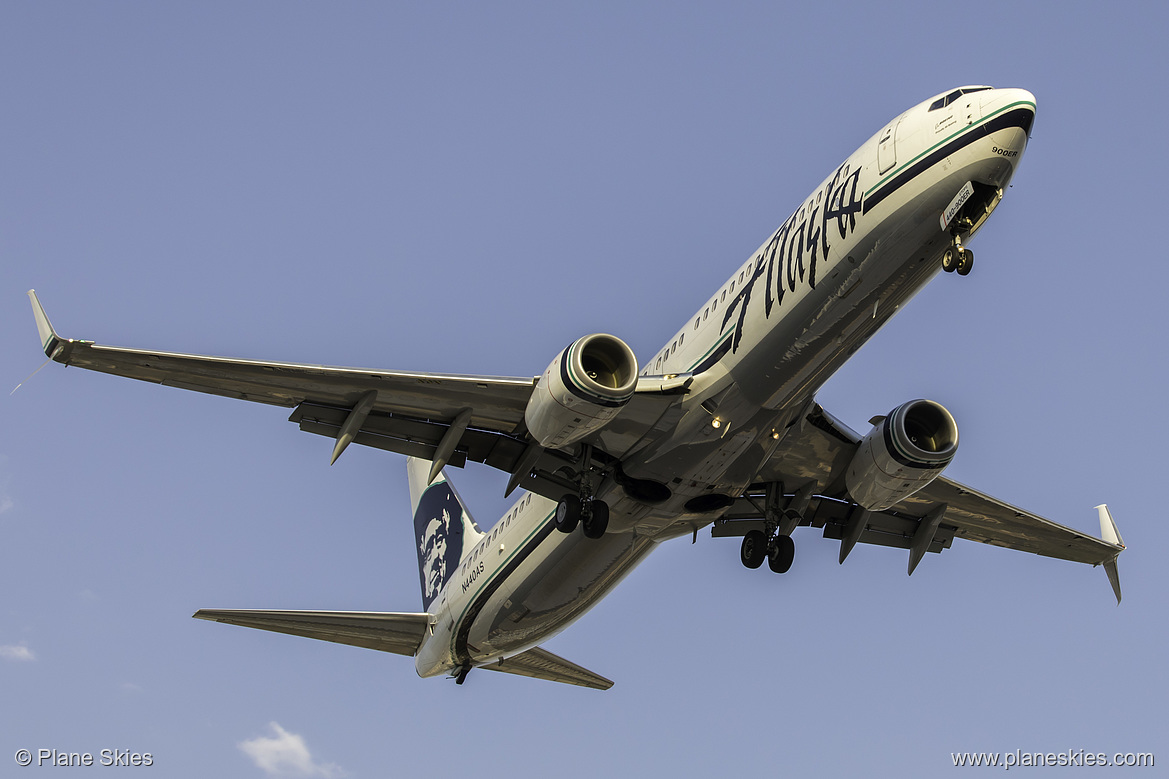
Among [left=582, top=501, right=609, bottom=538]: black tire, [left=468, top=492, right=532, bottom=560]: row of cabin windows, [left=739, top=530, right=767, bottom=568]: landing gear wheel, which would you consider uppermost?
[left=582, top=501, right=609, bottom=538]: black tire

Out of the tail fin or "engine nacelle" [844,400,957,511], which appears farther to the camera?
the tail fin

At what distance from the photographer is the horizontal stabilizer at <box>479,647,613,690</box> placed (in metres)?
28.4

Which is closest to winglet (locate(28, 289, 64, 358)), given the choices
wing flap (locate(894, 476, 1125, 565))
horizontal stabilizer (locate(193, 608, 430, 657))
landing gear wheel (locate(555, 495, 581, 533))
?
horizontal stabilizer (locate(193, 608, 430, 657))

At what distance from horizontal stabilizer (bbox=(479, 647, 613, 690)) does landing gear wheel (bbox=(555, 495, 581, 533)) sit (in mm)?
7925

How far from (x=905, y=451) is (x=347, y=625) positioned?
13.4 meters

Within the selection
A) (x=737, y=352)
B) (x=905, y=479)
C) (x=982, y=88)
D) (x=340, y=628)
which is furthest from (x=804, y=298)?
(x=340, y=628)

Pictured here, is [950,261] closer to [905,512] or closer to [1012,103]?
[1012,103]

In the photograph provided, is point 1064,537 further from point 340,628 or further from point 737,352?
point 340,628

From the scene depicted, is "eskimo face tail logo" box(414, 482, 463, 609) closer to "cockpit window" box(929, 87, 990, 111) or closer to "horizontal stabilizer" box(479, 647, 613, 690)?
"horizontal stabilizer" box(479, 647, 613, 690)

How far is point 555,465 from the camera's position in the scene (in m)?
22.1

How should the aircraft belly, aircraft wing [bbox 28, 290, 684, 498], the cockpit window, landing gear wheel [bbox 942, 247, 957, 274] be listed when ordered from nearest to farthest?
landing gear wheel [bbox 942, 247, 957, 274]
the cockpit window
aircraft wing [bbox 28, 290, 684, 498]
the aircraft belly

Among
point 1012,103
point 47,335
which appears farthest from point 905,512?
point 47,335

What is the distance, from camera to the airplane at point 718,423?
17.2 metres

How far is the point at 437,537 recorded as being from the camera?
31.7 metres
